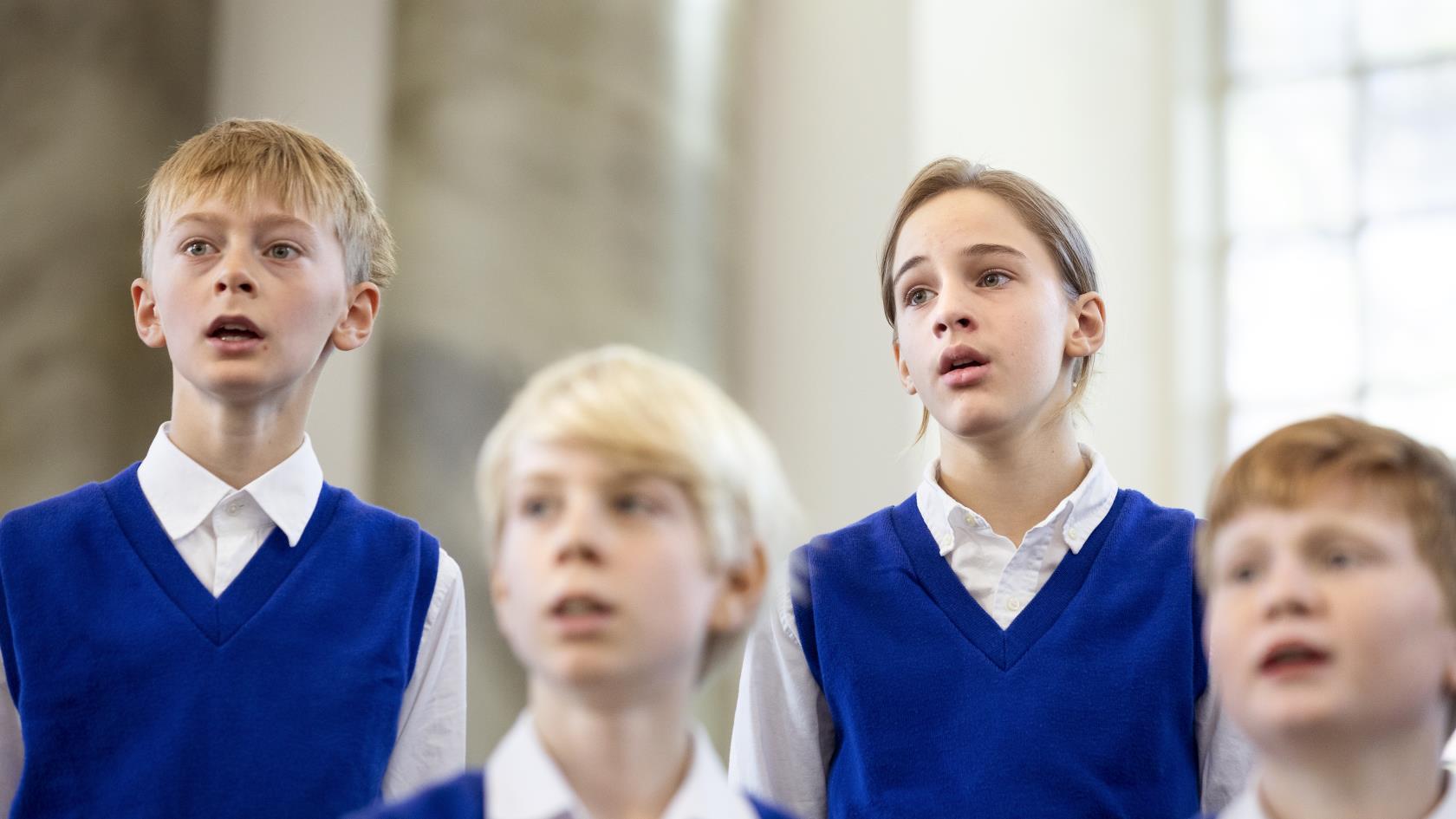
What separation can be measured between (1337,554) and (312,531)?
1.02 m

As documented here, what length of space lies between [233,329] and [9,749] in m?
0.48

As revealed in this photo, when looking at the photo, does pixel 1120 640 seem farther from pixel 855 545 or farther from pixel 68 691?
pixel 68 691

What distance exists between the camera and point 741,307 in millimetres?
3604

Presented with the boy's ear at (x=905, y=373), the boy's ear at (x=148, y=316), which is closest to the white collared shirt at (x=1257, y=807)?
the boy's ear at (x=905, y=373)

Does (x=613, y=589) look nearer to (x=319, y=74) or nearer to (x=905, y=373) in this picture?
(x=905, y=373)

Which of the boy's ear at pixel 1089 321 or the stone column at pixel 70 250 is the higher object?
the stone column at pixel 70 250

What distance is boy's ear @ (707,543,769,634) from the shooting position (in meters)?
1.37

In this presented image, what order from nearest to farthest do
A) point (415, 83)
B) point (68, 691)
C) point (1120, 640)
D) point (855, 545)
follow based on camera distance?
1. point (68, 691)
2. point (1120, 640)
3. point (855, 545)
4. point (415, 83)

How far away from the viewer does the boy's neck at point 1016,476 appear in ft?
6.20

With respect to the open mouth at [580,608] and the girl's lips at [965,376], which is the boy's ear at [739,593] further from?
the girl's lips at [965,376]

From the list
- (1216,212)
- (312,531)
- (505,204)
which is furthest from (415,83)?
(1216,212)

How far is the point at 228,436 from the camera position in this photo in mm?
1796

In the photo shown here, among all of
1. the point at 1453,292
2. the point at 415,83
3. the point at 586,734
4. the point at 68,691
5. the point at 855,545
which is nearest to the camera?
the point at 586,734

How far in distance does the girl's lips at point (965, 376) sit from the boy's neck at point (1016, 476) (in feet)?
0.33
